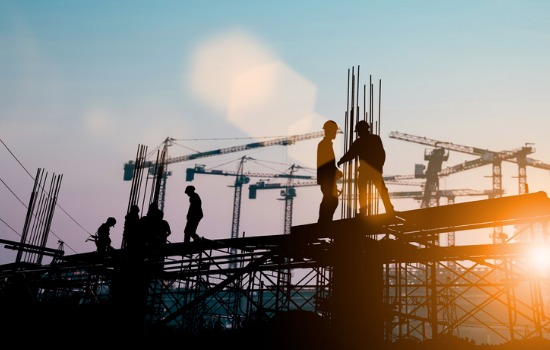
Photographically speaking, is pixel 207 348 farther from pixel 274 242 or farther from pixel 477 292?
pixel 477 292

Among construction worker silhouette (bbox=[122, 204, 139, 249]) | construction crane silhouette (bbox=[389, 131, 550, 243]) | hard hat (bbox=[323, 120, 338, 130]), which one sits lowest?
construction worker silhouette (bbox=[122, 204, 139, 249])

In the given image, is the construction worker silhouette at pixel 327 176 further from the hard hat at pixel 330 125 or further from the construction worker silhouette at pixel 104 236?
the construction worker silhouette at pixel 104 236

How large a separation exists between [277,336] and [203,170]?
111m

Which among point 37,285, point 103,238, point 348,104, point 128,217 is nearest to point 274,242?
point 348,104

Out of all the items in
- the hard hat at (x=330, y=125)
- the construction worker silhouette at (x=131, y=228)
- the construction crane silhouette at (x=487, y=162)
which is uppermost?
the construction crane silhouette at (x=487, y=162)

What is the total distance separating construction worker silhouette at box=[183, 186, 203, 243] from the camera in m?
11.0

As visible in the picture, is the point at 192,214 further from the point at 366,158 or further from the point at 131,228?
the point at 366,158

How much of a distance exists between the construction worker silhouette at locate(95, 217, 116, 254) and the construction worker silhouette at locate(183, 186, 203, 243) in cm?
451

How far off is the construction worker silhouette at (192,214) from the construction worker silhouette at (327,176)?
371 centimetres

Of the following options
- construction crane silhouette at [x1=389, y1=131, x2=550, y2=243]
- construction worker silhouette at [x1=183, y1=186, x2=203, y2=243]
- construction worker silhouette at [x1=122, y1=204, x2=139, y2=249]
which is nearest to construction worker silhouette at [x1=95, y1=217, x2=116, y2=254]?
construction worker silhouette at [x1=122, y1=204, x2=139, y2=249]

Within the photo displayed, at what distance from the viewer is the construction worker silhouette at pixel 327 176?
841 cm

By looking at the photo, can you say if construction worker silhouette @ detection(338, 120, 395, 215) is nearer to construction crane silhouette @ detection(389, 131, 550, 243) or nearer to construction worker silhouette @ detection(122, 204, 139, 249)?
construction worker silhouette @ detection(122, 204, 139, 249)

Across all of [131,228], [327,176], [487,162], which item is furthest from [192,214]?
[487,162]

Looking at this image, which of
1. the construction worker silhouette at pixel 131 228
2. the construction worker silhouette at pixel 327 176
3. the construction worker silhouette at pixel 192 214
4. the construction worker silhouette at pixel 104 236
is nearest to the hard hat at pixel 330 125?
the construction worker silhouette at pixel 327 176
